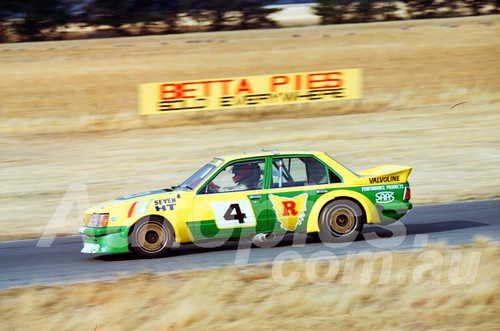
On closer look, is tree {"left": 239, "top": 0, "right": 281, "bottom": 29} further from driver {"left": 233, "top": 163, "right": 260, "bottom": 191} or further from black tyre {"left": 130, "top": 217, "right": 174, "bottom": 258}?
black tyre {"left": 130, "top": 217, "right": 174, "bottom": 258}

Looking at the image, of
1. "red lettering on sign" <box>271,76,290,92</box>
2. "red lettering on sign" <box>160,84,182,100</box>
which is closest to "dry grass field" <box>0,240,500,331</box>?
"red lettering on sign" <box>160,84,182,100</box>

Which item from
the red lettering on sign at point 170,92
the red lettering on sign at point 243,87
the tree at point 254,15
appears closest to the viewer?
the red lettering on sign at point 170,92

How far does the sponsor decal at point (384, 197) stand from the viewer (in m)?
11.0

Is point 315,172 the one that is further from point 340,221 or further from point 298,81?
point 298,81

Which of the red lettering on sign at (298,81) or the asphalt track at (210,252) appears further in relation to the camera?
the red lettering on sign at (298,81)

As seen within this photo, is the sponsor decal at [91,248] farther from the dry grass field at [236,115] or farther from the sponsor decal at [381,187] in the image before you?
the sponsor decal at [381,187]

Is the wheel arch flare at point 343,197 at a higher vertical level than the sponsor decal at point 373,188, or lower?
lower

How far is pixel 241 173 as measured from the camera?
1087 cm

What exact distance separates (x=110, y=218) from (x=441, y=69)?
26.8 metres

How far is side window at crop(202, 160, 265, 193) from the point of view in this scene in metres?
10.8

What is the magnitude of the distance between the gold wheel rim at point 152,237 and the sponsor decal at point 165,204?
24cm

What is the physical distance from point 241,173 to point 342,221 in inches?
58.9

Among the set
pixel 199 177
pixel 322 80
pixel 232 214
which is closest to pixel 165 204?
pixel 199 177

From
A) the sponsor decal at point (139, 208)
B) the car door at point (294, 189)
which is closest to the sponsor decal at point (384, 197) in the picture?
the car door at point (294, 189)
